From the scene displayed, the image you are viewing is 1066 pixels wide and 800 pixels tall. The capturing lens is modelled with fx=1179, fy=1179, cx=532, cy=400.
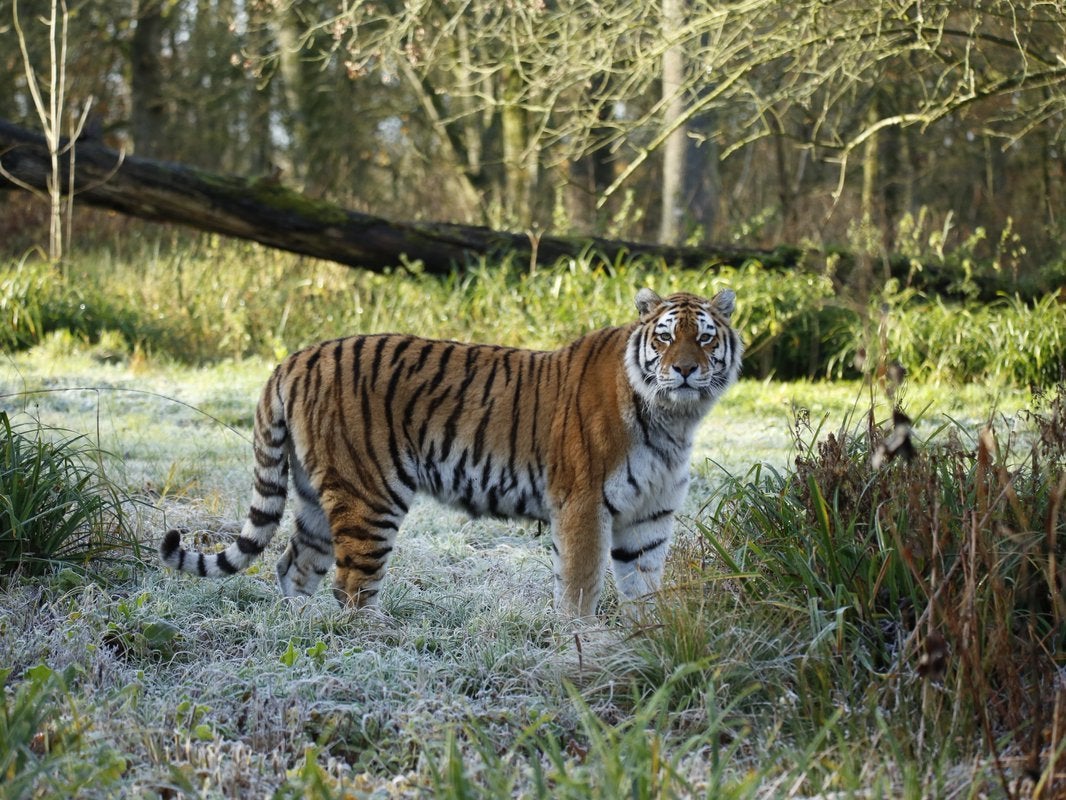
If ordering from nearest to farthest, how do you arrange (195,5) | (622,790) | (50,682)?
(622,790) → (50,682) → (195,5)

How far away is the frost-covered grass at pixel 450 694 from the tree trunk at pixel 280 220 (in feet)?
22.0

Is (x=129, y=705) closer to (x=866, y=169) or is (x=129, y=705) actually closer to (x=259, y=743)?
(x=259, y=743)

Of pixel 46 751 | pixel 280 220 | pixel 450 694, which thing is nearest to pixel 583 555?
pixel 450 694

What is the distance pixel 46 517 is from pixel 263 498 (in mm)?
932

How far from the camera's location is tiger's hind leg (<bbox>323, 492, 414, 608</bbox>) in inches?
187

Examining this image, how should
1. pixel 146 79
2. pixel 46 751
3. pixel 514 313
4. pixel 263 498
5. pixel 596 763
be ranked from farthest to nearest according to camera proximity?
pixel 146 79, pixel 514 313, pixel 263 498, pixel 46 751, pixel 596 763

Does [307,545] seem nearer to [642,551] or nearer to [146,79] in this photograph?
[642,551]

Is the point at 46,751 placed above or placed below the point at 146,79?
below

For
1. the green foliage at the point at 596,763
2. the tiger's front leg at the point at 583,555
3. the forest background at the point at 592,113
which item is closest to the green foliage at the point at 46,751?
the green foliage at the point at 596,763

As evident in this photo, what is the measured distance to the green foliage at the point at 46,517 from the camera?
483cm

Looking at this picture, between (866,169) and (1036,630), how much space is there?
15140 mm

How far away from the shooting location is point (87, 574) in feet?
16.2

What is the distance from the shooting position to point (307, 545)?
509 centimetres

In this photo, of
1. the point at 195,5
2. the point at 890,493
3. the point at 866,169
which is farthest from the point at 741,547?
the point at 195,5
